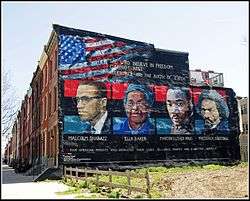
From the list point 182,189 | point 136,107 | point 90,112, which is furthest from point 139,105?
point 182,189

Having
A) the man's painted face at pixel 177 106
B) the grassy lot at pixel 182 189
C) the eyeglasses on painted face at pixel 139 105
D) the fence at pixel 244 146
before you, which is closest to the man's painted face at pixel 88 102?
the eyeglasses on painted face at pixel 139 105

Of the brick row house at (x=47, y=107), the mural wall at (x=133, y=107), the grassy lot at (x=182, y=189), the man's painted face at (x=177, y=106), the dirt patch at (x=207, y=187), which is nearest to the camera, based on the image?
the dirt patch at (x=207, y=187)

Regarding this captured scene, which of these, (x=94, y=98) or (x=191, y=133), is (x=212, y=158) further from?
(x=94, y=98)

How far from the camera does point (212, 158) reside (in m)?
33.5

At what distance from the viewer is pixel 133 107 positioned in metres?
30.1

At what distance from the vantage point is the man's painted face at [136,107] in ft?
97.9

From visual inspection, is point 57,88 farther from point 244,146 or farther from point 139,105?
point 244,146

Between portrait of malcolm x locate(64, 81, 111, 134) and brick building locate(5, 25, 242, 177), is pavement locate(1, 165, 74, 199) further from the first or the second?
portrait of malcolm x locate(64, 81, 111, 134)

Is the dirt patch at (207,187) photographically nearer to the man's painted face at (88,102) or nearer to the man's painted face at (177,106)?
the man's painted face at (88,102)

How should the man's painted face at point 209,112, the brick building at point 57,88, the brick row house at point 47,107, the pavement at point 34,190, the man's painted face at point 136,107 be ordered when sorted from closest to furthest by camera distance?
the pavement at point 34,190, the brick building at point 57,88, the brick row house at point 47,107, the man's painted face at point 136,107, the man's painted face at point 209,112

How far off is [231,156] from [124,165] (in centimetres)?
1179

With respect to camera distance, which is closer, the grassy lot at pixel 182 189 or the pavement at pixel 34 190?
the grassy lot at pixel 182 189

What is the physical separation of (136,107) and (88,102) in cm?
423

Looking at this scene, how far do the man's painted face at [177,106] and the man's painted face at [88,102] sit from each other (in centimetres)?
678
